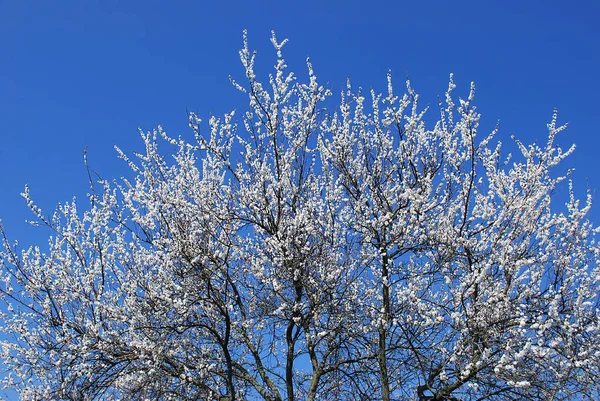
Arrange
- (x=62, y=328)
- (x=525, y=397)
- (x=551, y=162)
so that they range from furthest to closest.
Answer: (x=551, y=162), (x=62, y=328), (x=525, y=397)

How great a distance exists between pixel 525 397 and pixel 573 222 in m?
3.03

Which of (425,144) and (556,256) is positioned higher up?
(425,144)

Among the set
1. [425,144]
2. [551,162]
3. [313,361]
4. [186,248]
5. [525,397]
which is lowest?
[525,397]

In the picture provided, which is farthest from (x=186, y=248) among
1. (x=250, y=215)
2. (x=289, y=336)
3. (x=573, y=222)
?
(x=573, y=222)

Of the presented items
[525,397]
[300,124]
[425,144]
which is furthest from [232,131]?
[525,397]

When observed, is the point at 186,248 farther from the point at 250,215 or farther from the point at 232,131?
the point at 232,131

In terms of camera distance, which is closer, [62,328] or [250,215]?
[62,328]

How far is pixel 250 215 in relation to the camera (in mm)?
9828

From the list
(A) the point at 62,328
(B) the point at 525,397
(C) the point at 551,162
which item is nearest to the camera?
(B) the point at 525,397

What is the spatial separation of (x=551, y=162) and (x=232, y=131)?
5727 mm

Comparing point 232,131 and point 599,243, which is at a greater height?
point 232,131

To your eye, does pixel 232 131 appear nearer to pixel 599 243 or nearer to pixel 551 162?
pixel 551 162

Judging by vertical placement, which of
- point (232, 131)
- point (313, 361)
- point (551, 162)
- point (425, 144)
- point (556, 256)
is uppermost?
point (232, 131)

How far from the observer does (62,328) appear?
893 cm
